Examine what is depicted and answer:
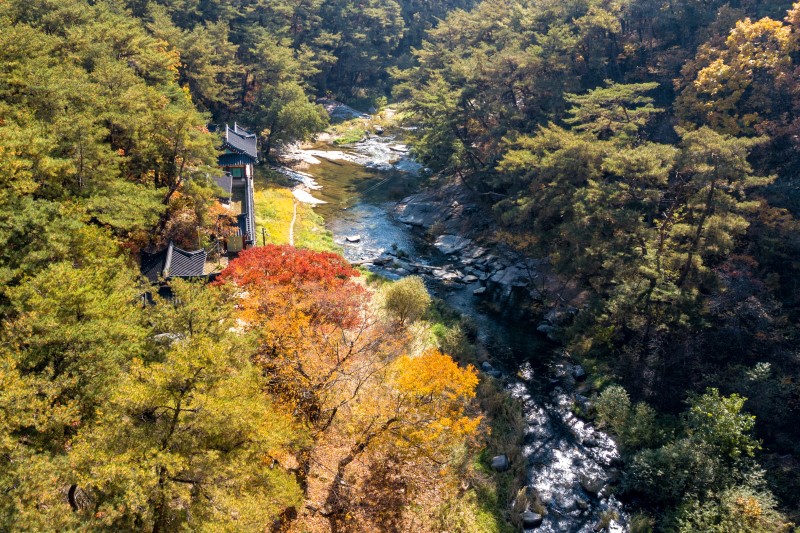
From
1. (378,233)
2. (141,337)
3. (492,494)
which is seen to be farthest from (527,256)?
(141,337)

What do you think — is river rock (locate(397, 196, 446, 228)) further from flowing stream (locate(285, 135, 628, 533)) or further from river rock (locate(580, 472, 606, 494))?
river rock (locate(580, 472, 606, 494))

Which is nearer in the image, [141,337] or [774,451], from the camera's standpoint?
[141,337]

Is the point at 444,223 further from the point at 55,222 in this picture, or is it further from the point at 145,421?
the point at 145,421

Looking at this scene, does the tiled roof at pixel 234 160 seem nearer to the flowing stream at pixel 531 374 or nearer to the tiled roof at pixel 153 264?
the flowing stream at pixel 531 374

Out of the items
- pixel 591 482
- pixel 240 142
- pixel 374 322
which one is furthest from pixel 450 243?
pixel 591 482

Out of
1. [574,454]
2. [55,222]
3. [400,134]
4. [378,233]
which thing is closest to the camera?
[55,222]

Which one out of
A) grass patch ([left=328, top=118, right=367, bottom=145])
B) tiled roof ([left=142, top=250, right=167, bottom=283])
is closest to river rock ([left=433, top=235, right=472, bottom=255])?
tiled roof ([left=142, top=250, right=167, bottom=283])

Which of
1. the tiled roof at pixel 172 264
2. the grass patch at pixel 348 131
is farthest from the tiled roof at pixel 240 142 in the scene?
the grass patch at pixel 348 131

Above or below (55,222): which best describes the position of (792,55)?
above
